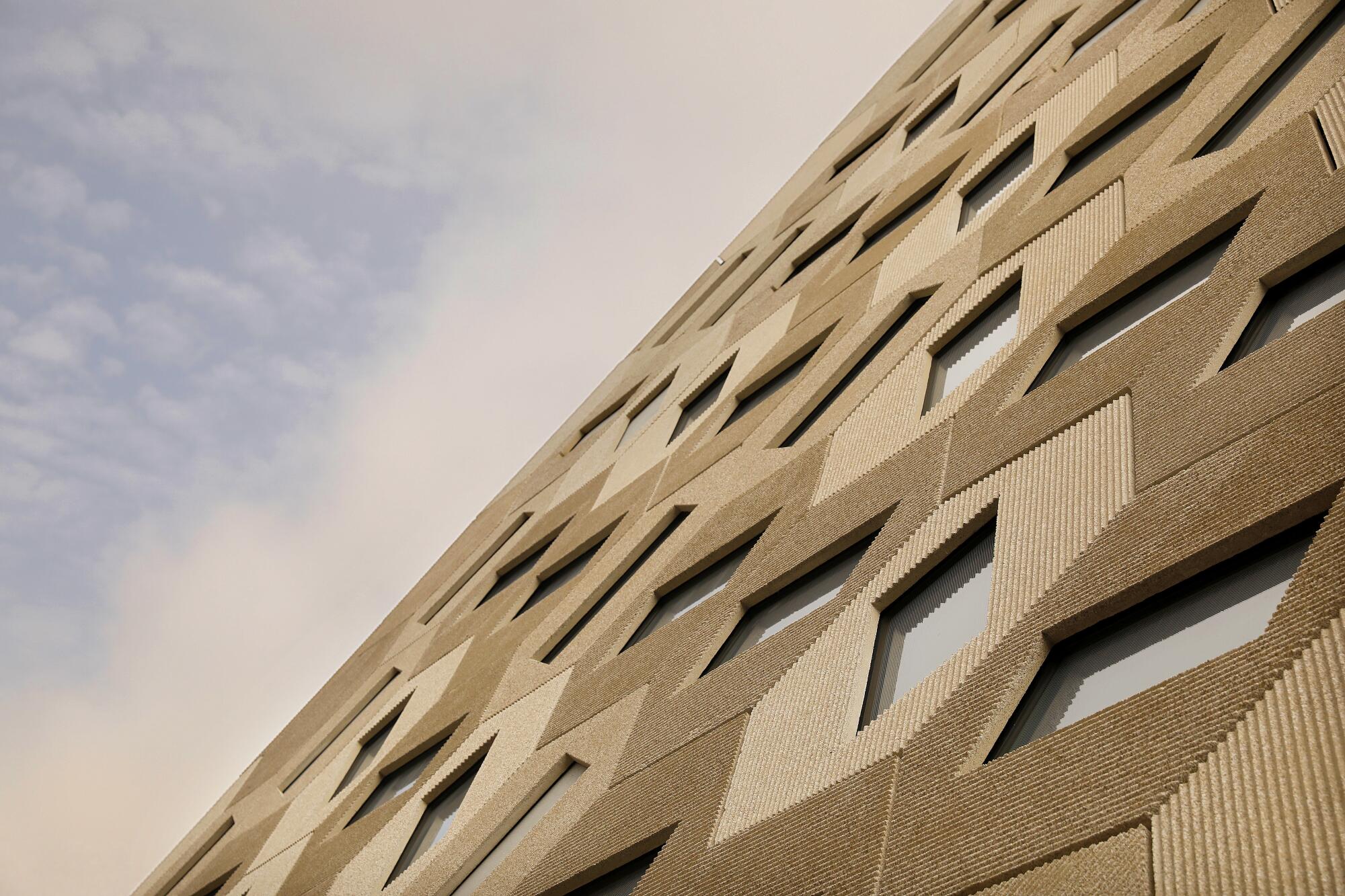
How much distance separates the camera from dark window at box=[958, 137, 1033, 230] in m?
9.52

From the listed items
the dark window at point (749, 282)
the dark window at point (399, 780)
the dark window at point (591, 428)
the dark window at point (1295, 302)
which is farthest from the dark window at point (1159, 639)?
the dark window at point (591, 428)


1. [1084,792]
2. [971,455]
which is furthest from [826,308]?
[1084,792]

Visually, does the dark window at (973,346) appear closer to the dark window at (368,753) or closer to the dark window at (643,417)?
the dark window at (643,417)

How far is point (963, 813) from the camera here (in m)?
4.16

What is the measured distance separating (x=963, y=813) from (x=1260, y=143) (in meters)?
4.02

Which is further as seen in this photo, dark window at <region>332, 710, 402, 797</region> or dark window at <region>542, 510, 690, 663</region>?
dark window at <region>332, 710, 402, 797</region>

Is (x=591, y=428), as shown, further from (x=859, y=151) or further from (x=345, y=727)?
(x=859, y=151)

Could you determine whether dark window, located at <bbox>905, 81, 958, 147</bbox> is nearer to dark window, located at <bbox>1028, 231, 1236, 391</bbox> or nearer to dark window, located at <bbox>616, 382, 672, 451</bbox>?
dark window, located at <bbox>616, 382, 672, 451</bbox>

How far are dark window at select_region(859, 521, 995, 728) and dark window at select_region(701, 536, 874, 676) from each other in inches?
28.8

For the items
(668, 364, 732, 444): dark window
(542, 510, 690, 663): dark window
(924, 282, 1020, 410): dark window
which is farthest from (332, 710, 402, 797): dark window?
(924, 282, 1020, 410): dark window

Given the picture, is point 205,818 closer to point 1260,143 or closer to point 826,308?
point 826,308

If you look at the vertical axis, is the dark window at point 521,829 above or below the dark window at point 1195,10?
below

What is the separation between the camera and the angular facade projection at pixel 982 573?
3.74m

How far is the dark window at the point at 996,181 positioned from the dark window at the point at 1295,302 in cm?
437
